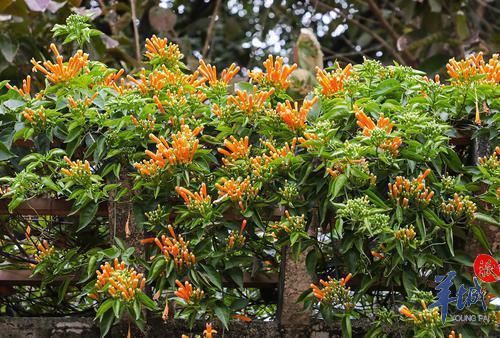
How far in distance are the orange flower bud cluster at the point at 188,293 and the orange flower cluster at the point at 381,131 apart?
0.71m

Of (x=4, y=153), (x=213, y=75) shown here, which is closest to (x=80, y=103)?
(x=4, y=153)

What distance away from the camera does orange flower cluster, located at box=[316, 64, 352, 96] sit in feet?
9.07

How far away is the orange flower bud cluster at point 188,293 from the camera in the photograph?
2467mm

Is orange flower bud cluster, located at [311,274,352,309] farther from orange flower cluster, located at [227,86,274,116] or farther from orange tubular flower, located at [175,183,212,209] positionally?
orange flower cluster, located at [227,86,274,116]

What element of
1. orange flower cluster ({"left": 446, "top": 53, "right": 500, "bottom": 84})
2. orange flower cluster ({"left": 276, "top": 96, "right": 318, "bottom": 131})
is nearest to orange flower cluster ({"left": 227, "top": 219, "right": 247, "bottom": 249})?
orange flower cluster ({"left": 276, "top": 96, "right": 318, "bottom": 131})

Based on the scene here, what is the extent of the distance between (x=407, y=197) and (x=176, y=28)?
16.7ft

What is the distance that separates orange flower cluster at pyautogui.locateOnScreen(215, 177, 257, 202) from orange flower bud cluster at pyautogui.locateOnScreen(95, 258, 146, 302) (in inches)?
14.1

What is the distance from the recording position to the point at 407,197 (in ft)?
8.09

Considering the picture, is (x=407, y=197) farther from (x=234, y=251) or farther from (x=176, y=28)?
(x=176, y=28)

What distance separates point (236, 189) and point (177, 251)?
26 centimetres

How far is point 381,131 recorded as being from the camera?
2436 mm

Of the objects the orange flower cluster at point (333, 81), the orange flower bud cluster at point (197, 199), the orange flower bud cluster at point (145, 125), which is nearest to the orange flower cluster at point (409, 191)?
the orange flower cluster at point (333, 81)

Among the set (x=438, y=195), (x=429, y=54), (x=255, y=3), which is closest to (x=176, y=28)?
(x=255, y=3)

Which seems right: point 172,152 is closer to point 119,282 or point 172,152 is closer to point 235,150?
point 235,150
